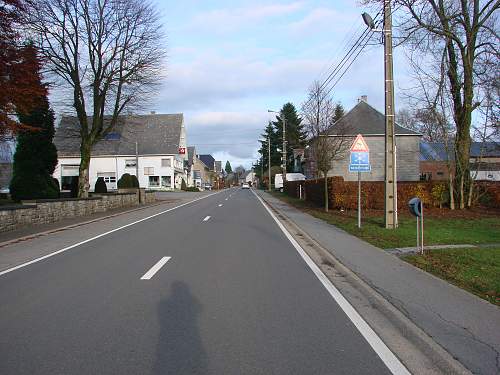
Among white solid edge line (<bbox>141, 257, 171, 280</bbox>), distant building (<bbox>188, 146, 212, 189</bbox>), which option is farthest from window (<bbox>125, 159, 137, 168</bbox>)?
white solid edge line (<bbox>141, 257, 171, 280</bbox>)

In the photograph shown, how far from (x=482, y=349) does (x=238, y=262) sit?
5770mm

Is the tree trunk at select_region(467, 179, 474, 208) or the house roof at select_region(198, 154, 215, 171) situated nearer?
the tree trunk at select_region(467, 179, 474, 208)

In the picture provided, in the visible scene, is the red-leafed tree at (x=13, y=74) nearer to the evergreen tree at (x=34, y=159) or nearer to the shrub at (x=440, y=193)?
the evergreen tree at (x=34, y=159)

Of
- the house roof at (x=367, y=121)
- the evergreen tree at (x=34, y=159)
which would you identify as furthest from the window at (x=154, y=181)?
the evergreen tree at (x=34, y=159)

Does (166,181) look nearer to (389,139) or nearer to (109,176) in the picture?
(109,176)

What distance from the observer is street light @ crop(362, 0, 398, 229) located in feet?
51.2

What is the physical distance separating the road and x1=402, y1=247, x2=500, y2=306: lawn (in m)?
2.29

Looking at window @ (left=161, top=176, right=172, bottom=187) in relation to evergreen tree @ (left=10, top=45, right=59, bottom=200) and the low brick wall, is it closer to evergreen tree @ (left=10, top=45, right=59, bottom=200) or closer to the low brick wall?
the low brick wall

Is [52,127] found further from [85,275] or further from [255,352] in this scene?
[255,352]

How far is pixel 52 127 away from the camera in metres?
28.6

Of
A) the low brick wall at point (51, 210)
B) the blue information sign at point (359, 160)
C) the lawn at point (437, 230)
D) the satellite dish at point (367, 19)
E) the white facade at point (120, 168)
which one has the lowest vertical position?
the lawn at point (437, 230)

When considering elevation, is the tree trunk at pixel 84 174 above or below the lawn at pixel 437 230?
above

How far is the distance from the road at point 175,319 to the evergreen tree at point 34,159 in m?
17.8

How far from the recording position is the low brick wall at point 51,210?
16109 millimetres
